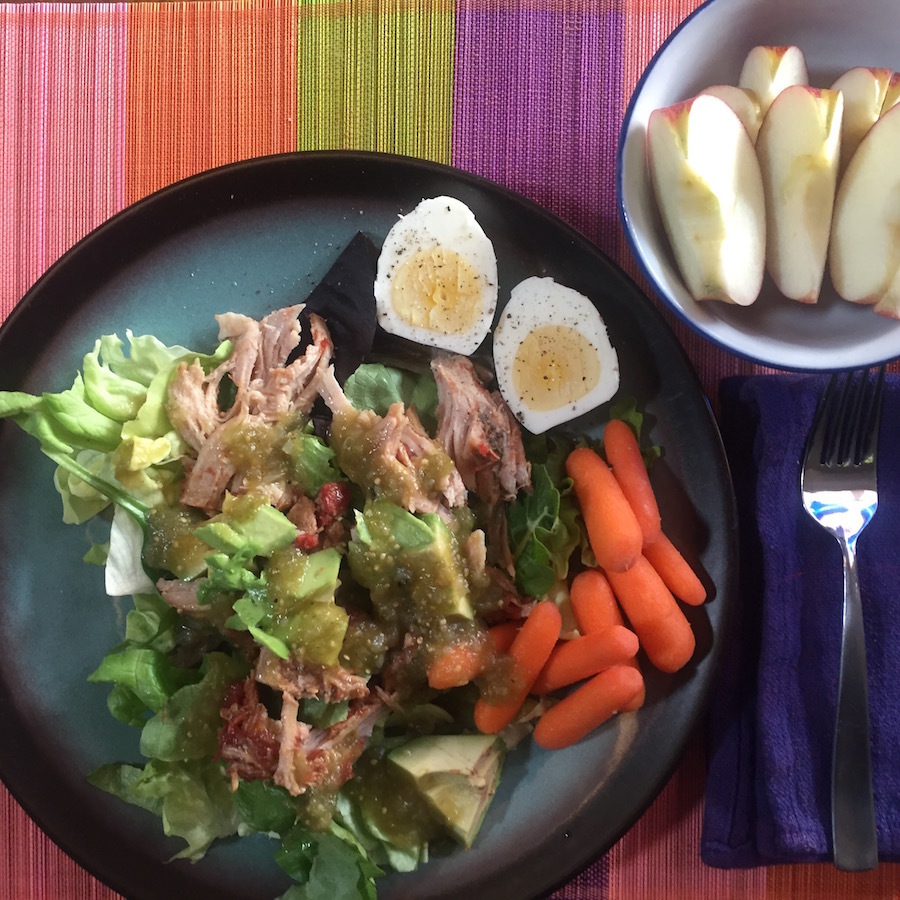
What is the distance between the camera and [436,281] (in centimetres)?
176

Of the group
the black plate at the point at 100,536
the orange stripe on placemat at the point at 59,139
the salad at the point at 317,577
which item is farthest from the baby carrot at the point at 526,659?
the orange stripe on placemat at the point at 59,139

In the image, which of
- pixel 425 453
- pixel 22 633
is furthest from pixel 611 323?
pixel 22 633

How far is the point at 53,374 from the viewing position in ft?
5.76

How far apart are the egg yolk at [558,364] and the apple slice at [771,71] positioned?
55 cm

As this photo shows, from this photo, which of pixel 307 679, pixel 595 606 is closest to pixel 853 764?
pixel 595 606

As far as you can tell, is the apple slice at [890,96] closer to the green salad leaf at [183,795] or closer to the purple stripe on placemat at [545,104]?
the purple stripe on placemat at [545,104]

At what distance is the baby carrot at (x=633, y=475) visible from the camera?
171 cm

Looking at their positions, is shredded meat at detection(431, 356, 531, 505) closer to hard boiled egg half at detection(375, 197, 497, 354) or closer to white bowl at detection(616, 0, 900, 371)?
hard boiled egg half at detection(375, 197, 497, 354)

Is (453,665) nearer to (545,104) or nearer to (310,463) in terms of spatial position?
(310,463)

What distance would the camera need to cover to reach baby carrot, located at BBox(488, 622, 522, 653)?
5.72 feet

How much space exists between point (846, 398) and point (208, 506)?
4.36 feet

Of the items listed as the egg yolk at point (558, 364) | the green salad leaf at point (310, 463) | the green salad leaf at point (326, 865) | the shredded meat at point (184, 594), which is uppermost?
the egg yolk at point (558, 364)

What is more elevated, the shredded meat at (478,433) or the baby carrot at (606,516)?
the shredded meat at (478,433)

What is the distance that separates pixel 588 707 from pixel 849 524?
66 cm
